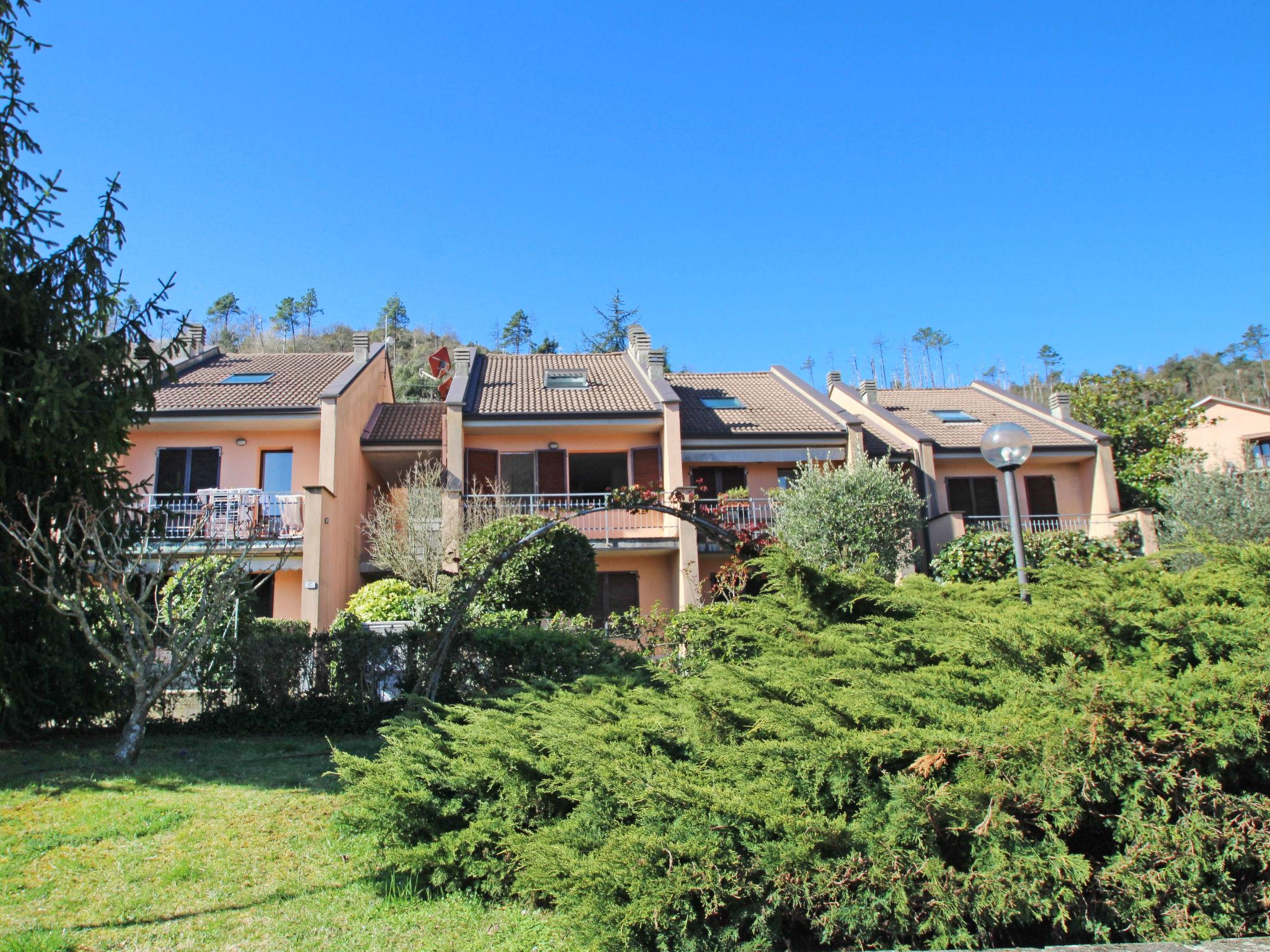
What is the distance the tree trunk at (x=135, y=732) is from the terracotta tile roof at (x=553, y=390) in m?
12.8

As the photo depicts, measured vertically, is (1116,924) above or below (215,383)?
below

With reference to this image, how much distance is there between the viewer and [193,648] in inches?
344

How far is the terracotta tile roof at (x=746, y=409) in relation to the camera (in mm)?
22031

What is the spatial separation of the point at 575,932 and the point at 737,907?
78cm

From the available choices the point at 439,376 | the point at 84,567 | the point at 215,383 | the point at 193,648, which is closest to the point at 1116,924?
the point at 193,648

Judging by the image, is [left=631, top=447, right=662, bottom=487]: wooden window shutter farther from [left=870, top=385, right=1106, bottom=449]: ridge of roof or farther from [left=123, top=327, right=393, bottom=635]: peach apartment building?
[left=870, top=385, right=1106, bottom=449]: ridge of roof

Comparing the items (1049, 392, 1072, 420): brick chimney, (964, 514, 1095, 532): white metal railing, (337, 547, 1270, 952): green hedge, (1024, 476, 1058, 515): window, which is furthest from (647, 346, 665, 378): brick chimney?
(337, 547, 1270, 952): green hedge

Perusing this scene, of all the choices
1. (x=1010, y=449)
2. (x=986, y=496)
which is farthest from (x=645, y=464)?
(x=1010, y=449)

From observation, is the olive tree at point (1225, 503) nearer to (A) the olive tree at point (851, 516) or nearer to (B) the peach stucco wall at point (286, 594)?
→ (A) the olive tree at point (851, 516)

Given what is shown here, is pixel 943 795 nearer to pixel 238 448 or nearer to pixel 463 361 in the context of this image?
pixel 238 448

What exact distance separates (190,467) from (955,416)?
21.8m

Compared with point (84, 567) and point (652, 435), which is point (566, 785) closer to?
point (84, 567)

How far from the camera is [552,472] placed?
21.6m

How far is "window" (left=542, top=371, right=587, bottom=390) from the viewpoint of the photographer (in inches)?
927
